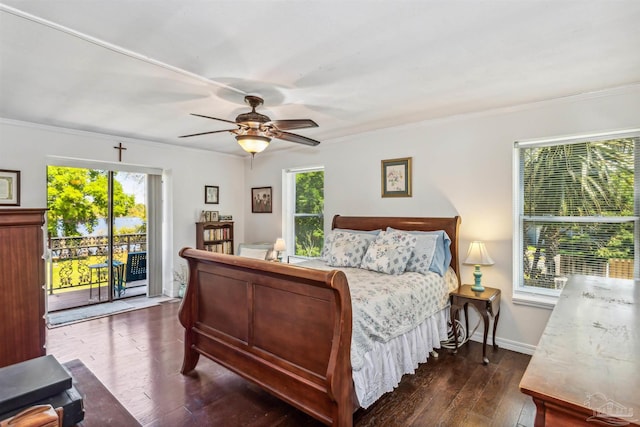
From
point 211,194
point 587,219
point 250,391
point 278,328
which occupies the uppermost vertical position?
point 211,194

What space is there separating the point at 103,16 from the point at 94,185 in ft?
12.5

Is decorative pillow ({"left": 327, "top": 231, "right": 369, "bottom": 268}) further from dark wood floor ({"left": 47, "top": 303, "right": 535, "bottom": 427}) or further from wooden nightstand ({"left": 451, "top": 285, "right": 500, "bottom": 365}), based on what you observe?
dark wood floor ({"left": 47, "top": 303, "right": 535, "bottom": 427})

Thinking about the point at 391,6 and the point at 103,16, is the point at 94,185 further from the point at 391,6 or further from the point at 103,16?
the point at 391,6

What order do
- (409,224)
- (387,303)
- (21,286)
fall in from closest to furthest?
(21,286) < (387,303) < (409,224)

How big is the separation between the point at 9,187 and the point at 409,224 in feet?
15.1

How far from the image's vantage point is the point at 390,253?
326 centimetres

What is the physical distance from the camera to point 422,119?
3656 mm

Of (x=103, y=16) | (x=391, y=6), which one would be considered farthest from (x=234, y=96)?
(x=391, y=6)

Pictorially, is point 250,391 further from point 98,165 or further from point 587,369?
point 98,165

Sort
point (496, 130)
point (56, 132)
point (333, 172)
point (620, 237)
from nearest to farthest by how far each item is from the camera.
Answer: point (620, 237) < point (496, 130) < point (56, 132) < point (333, 172)

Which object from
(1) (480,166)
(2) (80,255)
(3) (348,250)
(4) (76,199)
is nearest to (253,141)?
(3) (348,250)

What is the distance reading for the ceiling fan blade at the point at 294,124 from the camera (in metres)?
2.55

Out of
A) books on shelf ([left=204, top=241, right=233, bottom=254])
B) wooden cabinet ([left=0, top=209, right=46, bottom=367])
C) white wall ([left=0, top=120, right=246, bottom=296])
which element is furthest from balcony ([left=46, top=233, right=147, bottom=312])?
wooden cabinet ([left=0, top=209, right=46, bottom=367])

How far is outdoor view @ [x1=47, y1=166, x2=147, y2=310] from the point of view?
14.7ft
